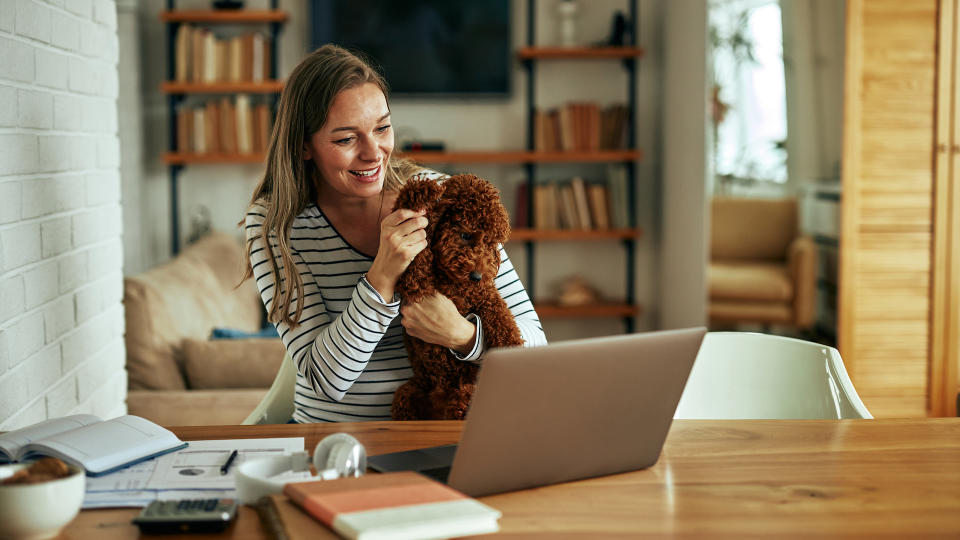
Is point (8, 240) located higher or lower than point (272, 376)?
higher

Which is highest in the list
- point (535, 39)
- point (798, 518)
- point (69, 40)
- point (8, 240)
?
point (535, 39)

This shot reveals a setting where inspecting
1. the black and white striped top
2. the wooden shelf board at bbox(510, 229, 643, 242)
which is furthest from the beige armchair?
the black and white striped top

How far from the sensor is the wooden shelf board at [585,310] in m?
4.19

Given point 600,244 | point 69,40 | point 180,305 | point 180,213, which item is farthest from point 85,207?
point 600,244

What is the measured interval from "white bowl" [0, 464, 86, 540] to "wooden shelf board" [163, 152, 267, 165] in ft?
11.0

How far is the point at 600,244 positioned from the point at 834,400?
9.84 feet

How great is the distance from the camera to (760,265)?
484 cm

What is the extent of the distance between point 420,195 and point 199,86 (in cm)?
299

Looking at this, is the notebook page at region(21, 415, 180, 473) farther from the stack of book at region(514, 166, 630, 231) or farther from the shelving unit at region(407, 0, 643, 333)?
the stack of book at region(514, 166, 630, 231)

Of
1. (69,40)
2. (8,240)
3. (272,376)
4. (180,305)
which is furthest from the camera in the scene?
(180,305)

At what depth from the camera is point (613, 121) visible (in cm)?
420

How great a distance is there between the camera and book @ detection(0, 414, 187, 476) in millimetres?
1013

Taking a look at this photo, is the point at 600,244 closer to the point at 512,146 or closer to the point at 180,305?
the point at 512,146

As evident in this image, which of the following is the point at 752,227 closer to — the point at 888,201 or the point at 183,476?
the point at 888,201
